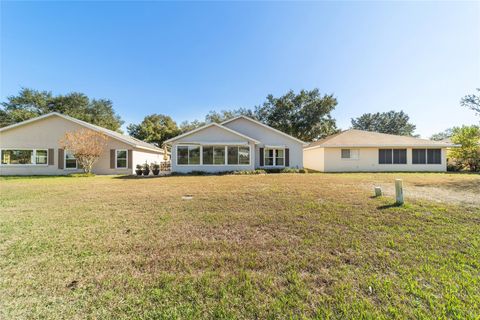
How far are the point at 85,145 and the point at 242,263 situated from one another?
1906 cm

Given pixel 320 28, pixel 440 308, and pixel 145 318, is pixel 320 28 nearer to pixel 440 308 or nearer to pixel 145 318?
pixel 440 308

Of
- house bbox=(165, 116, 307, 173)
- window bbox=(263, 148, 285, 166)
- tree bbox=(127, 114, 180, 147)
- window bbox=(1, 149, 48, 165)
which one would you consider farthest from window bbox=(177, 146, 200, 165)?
tree bbox=(127, 114, 180, 147)

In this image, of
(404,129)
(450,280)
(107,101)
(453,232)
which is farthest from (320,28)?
(404,129)

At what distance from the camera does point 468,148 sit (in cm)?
1973

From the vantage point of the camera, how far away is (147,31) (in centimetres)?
1548

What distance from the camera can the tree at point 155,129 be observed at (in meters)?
37.7

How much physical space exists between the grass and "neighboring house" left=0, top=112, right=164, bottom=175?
13.5 metres

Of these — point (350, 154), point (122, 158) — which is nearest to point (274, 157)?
point (350, 154)

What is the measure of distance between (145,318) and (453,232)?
6396 mm

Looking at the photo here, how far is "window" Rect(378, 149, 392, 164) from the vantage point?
20219 mm

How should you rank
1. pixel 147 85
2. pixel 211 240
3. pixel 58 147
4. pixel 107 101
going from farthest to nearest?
pixel 107 101 < pixel 147 85 < pixel 58 147 < pixel 211 240

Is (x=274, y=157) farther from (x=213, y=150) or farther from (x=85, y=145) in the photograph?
(x=85, y=145)

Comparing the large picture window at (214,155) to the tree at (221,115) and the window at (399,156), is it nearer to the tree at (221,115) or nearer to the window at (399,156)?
the window at (399,156)

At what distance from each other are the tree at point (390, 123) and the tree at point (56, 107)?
222 ft
